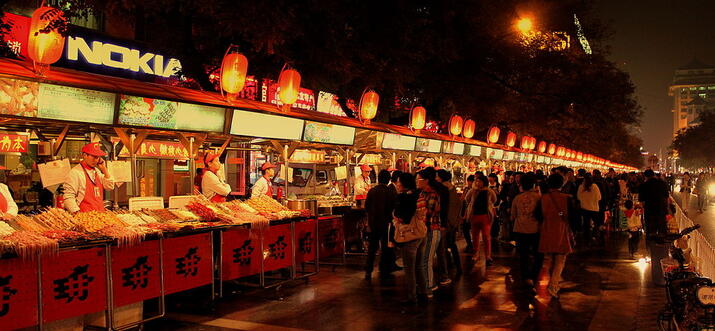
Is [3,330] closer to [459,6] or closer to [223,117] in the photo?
[223,117]

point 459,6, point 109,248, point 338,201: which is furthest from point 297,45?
point 109,248

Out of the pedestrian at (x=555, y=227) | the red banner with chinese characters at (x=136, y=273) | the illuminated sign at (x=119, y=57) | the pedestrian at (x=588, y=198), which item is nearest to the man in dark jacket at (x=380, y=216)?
the pedestrian at (x=555, y=227)

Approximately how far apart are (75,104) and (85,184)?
1.33 metres

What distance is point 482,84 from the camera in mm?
24312

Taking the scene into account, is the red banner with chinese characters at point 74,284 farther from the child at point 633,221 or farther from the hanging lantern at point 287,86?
the child at point 633,221

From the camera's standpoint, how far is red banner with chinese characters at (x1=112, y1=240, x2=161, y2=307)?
7.51 m

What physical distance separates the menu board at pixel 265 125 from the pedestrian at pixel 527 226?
4.86 meters

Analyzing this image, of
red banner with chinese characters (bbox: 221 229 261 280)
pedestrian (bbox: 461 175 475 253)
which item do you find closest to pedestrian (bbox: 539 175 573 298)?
pedestrian (bbox: 461 175 475 253)

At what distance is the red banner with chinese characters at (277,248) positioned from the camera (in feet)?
33.4

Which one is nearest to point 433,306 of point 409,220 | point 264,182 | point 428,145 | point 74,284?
point 409,220

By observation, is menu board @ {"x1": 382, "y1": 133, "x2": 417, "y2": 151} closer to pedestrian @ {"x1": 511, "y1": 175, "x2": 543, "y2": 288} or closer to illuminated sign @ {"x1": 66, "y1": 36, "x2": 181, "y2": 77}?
pedestrian @ {"x1": 511, "y1": 175, "x2": 543, "y2": 288}

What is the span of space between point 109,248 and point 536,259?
7.09m

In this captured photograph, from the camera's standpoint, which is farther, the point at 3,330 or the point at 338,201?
the point at 338,201

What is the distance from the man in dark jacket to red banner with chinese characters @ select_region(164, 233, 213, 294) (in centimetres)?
390
